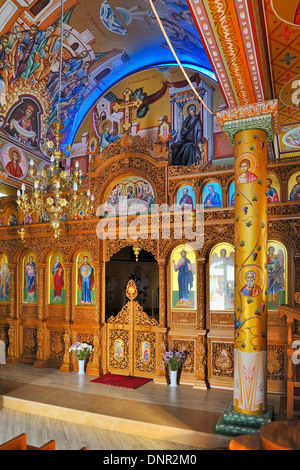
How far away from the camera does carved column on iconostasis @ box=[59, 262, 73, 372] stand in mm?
7984

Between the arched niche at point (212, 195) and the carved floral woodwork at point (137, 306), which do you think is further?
the arched niche at point (212, 195)

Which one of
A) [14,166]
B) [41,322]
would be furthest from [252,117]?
[41,322]

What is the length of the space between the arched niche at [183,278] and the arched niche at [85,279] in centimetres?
184

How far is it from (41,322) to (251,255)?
5.68 metres

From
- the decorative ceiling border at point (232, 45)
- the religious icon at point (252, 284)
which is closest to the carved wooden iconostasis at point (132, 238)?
the religious icon at point (252, 284)

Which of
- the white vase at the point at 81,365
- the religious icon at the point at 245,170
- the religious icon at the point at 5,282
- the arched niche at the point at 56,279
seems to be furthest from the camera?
the religious icon at the point at 5,282

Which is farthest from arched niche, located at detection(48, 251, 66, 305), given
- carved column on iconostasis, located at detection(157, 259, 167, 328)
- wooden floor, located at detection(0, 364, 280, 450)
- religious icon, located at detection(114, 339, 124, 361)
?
carved column on iconostasis, located at detection(157, 259, 167, 328)

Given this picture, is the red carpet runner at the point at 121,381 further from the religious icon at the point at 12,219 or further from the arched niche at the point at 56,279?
the religious icon at the point at 12,219

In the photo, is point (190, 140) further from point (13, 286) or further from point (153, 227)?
point (13, 286)

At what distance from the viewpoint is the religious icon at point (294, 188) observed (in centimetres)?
623

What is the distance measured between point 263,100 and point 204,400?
4535mm

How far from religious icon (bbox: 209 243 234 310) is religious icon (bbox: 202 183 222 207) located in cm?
77
